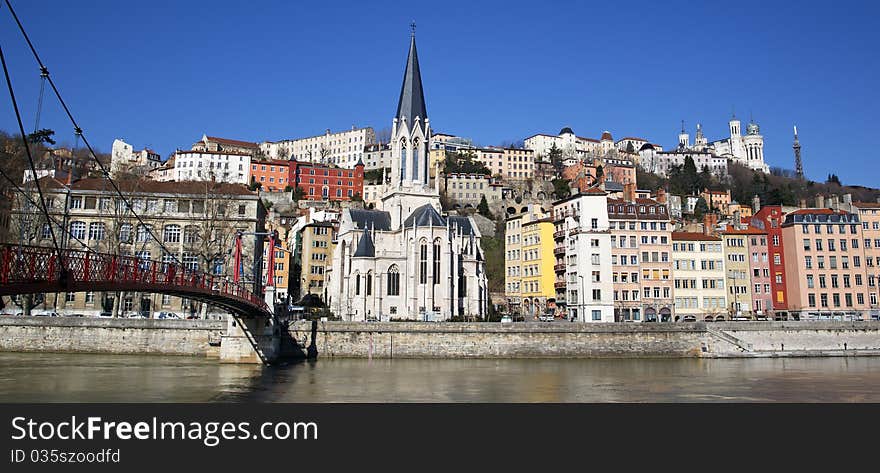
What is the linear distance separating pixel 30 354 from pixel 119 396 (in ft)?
73.0

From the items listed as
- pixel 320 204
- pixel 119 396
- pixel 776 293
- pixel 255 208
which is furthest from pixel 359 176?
pixel 119 396

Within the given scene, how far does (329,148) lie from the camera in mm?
142375

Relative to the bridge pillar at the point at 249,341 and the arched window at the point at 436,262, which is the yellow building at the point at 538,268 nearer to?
the arched window at the point at 436,262

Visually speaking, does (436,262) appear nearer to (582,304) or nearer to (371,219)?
(371,219)

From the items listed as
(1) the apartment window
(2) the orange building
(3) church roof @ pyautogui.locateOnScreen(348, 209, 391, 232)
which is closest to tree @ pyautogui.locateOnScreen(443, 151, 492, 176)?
(2) the orange building

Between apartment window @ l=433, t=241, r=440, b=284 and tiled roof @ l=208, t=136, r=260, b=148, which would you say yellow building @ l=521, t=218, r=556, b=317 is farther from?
tiled roof @ l=208, t=136, r=260, b=148

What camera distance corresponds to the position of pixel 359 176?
114 metres

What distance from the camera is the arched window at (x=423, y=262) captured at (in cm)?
5803

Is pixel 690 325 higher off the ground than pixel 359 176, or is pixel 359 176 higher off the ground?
pixel 359 176

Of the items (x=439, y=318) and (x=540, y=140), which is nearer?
(x=439, y=318)

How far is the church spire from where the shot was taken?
6944cm

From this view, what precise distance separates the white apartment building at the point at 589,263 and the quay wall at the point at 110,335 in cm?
2815
